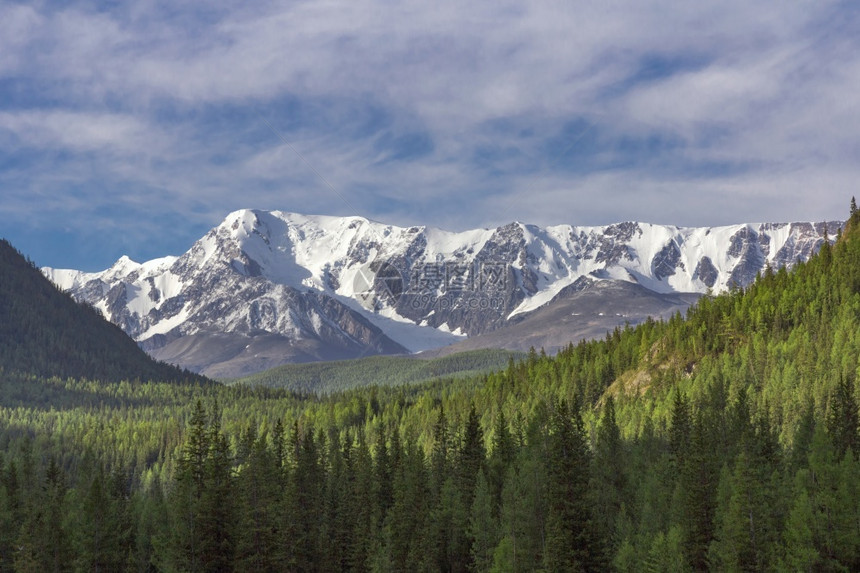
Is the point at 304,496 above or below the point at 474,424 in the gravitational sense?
below

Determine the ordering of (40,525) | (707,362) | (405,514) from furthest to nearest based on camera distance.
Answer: (707,362), (405,514), (40,525)

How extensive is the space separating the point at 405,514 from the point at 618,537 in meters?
23.9

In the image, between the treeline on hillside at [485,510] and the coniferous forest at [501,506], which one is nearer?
the treeline on hillside at [485,510]

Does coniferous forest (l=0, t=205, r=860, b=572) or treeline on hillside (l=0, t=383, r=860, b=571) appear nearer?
treeline on hillside (l=0, t=383, r=860, b=571)

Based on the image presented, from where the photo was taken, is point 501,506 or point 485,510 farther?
point 501,506

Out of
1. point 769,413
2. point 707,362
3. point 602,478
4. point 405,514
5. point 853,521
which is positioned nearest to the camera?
point 853,521

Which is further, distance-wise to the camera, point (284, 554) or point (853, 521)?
point (284, 554)

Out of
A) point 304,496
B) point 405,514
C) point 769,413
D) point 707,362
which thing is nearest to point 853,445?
point 769,413

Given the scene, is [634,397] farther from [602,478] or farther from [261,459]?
[261,459]

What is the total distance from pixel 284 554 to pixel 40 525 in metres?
27.1

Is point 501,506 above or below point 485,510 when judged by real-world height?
below

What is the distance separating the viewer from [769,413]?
496 ft

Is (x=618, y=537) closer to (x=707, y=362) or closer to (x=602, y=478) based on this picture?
(x=602, y=478)

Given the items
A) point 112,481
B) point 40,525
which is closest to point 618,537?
point 40,525
